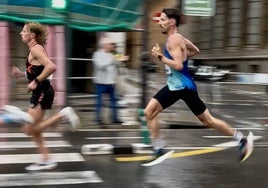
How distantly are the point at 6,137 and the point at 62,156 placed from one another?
203 centimetres

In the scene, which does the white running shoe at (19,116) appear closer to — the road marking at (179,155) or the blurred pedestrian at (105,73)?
the road marking at (179,155)

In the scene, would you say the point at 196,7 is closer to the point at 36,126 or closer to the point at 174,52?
the point at 174,52

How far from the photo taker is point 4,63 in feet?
41.3

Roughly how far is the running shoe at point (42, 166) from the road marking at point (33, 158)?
1.11 feet

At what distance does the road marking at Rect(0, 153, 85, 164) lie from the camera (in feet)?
22.6

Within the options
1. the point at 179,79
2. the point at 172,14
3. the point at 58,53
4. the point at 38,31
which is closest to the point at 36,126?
the point at 38,31

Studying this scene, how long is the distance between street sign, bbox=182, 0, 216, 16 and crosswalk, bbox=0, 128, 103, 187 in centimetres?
324

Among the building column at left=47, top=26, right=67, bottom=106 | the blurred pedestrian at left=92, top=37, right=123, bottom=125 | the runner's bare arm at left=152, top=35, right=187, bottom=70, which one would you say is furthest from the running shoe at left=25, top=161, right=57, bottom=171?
the building column at left=47, top=26, right=67, bottom=106

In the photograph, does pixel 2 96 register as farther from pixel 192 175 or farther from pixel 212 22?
pixel 212 22

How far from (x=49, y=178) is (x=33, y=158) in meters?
1.22

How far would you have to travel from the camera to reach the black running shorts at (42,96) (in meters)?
6.35

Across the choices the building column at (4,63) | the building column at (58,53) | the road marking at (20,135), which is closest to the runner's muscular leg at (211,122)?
the road marking at (20,135)

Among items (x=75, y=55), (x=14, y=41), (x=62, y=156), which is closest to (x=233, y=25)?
(x=75, y=55)

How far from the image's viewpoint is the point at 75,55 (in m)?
15.4
